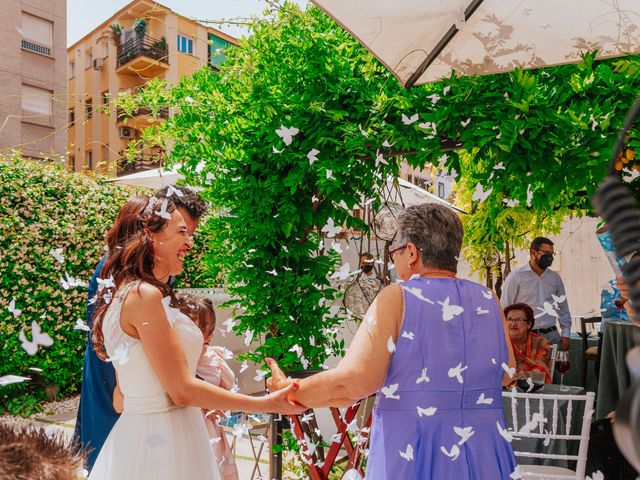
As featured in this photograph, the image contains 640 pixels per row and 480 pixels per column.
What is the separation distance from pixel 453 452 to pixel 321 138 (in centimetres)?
197

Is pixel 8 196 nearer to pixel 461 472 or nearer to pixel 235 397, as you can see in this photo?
pixel 235 397

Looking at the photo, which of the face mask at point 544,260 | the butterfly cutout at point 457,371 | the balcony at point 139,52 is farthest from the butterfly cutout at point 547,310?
the balcony at point 139,52

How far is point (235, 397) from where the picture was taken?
2.18 meters

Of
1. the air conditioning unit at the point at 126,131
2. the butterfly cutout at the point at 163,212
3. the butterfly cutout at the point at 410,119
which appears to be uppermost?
the air conditioning unit at the point at 126,131

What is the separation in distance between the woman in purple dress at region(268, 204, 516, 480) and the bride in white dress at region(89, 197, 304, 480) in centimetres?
43

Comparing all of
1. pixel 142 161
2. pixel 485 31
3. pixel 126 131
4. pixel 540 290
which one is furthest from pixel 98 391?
pixel 126 131

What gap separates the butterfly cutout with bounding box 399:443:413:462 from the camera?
201cm

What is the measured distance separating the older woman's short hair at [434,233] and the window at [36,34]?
18.8m

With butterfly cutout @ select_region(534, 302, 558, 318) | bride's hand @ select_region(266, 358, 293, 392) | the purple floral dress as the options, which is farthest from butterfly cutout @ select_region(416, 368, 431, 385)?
butterfly cutout @ select_region(534, 302, 558, 318)

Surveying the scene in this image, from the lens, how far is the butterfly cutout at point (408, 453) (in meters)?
2.01

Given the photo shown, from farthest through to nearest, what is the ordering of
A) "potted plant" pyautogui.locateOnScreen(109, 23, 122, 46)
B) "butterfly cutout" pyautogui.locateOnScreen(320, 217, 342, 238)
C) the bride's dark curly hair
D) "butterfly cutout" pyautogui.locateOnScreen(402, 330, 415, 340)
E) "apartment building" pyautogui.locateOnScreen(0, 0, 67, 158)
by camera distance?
"potted plant" pyautogui.locateOnScreen(109, 23, 122, 46) → "apartment building" pyautogui.locateOnScreen(0, 0, 67, 158) → "butterfly cutout" pyautogui.locateOnScreen(320, 217, 342, 238) → the bride's dark curly hair → "butterfly cutout" pyautogui.locateOnScreen(402, 330, 415, 340)

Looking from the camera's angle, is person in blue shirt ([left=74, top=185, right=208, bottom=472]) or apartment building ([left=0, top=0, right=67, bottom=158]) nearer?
person in blue shirt ([left=74, top=185, right=208, bottom=472])

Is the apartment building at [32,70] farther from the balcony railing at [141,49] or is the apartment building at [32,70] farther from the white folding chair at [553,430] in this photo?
the white folding chair at [553,430]

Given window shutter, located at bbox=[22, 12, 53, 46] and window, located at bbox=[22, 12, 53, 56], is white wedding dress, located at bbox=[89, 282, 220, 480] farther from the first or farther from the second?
window, located at bbox=[22, 12, 53, 56]
